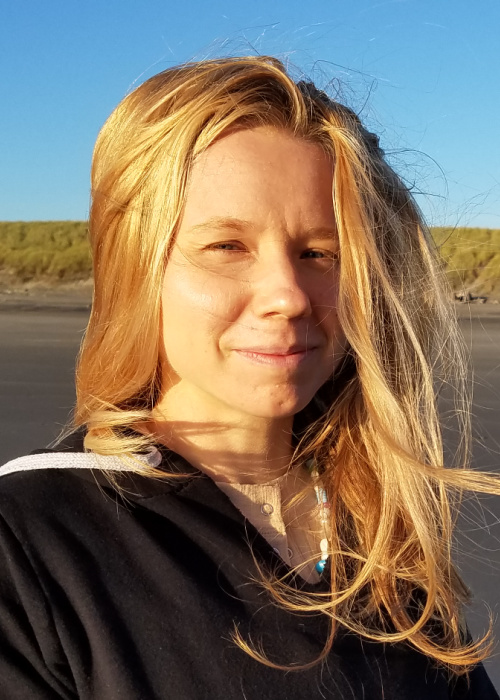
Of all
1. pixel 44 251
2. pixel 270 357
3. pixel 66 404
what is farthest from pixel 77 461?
pixel 44 251

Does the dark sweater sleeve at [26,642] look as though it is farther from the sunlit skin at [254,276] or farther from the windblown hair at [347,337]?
the sunlit skin at [254,276]

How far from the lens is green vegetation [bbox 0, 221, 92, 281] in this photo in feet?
79.9

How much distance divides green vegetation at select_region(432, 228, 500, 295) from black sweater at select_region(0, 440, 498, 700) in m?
1.01

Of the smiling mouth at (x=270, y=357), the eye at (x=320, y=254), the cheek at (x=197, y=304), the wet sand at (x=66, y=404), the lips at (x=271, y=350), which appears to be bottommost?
the wet sand at (x=66, y=404)

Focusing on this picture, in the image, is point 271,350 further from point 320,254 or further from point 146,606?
point 146,606

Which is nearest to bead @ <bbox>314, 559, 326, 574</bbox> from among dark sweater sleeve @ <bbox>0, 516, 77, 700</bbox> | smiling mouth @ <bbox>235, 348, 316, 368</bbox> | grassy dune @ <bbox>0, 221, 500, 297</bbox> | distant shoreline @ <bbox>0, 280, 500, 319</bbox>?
smiling mouth @ <bbox>235, 348, 316, 368</bbox>

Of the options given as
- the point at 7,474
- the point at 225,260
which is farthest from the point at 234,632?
the point at 225,260

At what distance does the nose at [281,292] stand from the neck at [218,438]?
0.26 metres

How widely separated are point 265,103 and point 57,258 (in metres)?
24.7

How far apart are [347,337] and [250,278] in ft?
0.91

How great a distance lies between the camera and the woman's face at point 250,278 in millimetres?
1420

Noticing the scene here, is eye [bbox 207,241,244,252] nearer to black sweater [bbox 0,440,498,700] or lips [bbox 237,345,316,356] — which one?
lips [bbox 237,345,316,356]

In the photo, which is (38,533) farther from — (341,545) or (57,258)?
(57,258)

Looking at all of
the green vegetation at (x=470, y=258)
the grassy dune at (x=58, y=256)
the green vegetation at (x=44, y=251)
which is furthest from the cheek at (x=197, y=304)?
the green vegetation at (x=44, y=251)
